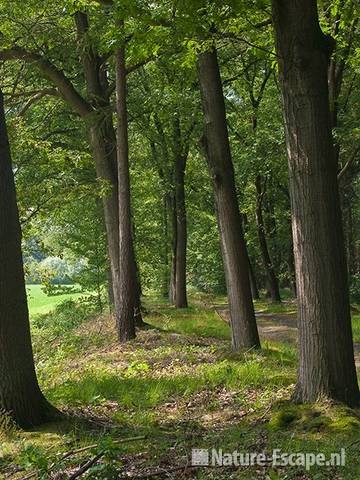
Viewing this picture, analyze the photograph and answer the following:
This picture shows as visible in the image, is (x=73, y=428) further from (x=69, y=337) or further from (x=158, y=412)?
(x=69, y=337)

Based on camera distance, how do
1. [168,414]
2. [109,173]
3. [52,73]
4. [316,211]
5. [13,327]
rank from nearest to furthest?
1. [13,327]
2. [316,211]
3. [168,414]
4. [52,73]
5. [109,173]

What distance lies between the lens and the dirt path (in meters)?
14.5

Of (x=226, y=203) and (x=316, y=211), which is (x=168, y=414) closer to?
(x=316, y=211)

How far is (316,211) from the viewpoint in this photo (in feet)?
20.0

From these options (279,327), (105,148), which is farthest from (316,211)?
(279,327)

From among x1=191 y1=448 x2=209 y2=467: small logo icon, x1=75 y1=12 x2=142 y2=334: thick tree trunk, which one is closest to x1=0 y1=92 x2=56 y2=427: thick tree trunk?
x1=191 y1=448 x2=209 y2=467: small logo icon

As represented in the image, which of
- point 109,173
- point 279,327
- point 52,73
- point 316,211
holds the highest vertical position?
point 52,73

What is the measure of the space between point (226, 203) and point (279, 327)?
7930 millimetres

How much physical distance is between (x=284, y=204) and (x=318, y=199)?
2214 cm

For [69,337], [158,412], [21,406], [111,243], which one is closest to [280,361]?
[158,412]

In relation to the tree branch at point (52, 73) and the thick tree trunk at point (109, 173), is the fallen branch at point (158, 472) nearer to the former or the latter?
the thick tree trunk at point (109, 173)

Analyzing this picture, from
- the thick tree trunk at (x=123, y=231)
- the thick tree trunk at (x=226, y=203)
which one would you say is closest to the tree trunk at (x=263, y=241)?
the thick tree trunk at (x=123, y=231)

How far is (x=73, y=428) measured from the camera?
19.1 feet

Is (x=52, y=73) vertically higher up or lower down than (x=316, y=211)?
higher up
